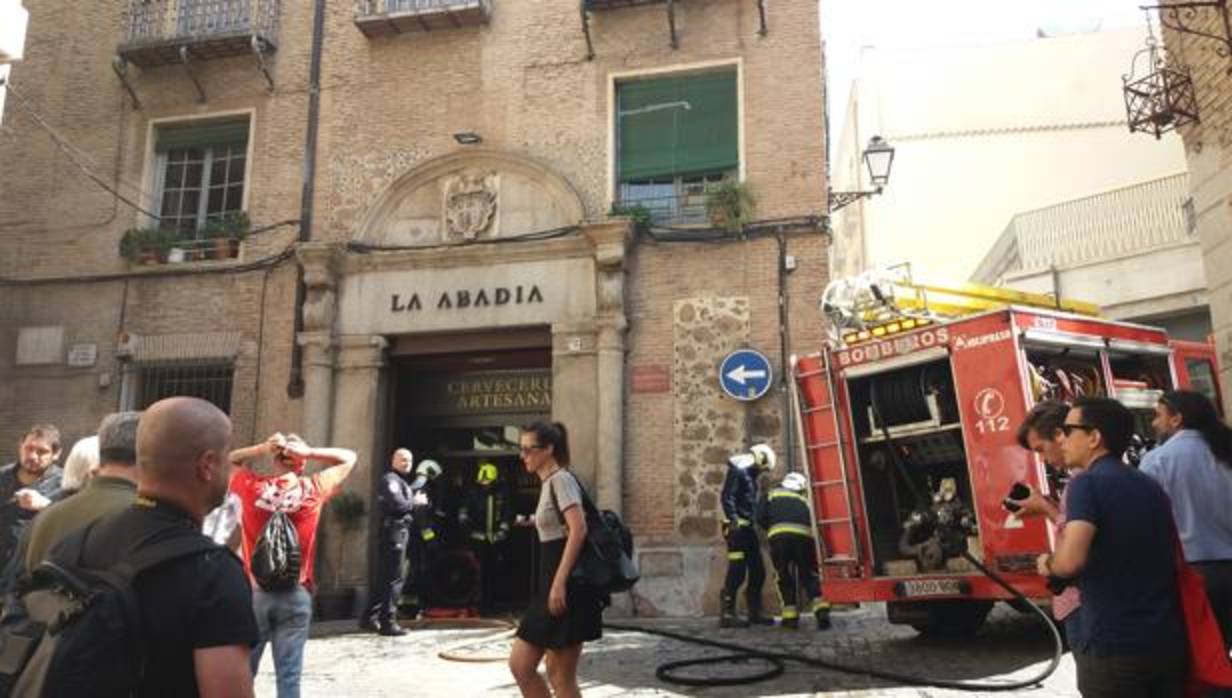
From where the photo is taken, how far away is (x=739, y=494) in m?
9.95

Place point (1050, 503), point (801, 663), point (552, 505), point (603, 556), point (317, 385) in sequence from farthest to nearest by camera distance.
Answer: point (317, 385) → point (801, 663) → point (552, 505) → point (603, 556) → point (1050, 503)

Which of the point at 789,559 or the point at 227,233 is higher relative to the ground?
the point at 227,233

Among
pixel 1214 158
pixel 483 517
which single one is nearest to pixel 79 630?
pixel 1214 158

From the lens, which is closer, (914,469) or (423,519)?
(914,469)

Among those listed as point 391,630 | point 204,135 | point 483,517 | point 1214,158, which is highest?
point 204,135

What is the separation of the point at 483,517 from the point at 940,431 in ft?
20.2

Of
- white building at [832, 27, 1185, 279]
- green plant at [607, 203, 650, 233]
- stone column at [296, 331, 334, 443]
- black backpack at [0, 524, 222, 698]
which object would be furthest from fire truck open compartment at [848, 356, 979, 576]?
white building at [832, 27, 1185, 279]

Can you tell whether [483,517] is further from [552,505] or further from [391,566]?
[552,505]

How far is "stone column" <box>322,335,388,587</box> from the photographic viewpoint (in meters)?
12.1

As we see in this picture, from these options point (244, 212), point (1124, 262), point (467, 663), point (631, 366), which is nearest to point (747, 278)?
point (631, 366)

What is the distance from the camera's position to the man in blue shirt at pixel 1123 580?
3.06 m

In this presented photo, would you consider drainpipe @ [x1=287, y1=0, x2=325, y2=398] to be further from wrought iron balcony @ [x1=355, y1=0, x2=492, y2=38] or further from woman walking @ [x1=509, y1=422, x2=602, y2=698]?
woman walking @ [x1=509, y1=422, x2=602, y2=698]

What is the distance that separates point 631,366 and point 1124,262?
12.7m

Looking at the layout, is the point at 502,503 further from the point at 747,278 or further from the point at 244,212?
the point at 244,212
